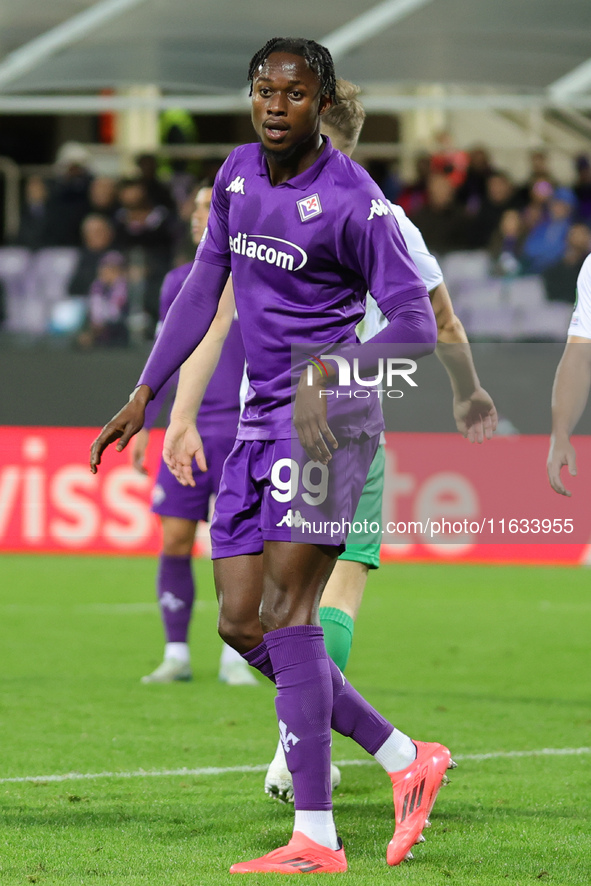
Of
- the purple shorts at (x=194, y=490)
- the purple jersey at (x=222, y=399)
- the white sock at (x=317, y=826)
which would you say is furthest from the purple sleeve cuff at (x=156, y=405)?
the white sock at (x=317, y=826)

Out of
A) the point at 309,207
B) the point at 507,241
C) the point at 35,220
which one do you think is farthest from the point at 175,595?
the point at 35,220

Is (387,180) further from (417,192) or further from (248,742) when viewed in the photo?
(248,742)

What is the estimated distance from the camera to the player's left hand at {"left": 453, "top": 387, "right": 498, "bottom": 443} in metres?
3.93

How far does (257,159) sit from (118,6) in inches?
439

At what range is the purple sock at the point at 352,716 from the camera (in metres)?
3.94

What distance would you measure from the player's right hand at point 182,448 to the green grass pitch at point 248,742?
1.02 meters

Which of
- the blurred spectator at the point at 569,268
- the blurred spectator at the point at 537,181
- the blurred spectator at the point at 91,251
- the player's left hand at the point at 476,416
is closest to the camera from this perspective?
the player's left hand at the point at 476,416

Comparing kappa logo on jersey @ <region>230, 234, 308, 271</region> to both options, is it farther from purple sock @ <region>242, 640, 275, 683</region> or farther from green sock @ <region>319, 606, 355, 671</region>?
green sock @ <region>319, 606, 355, 671</region>

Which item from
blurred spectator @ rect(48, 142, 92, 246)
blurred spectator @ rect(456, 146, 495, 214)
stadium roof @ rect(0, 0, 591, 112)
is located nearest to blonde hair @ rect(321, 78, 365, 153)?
stadium roof @ rect(0, 0, 591, 112)

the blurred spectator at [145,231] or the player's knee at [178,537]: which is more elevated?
the blurred spectator at [145,231]

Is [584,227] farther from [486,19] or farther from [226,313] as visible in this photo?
[226,313]

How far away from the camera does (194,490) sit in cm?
690

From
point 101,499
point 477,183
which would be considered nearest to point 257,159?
point 101,499

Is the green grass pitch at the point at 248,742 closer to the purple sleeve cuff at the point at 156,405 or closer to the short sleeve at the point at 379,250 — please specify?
the purple sleeve cuff at the point at 156,405
